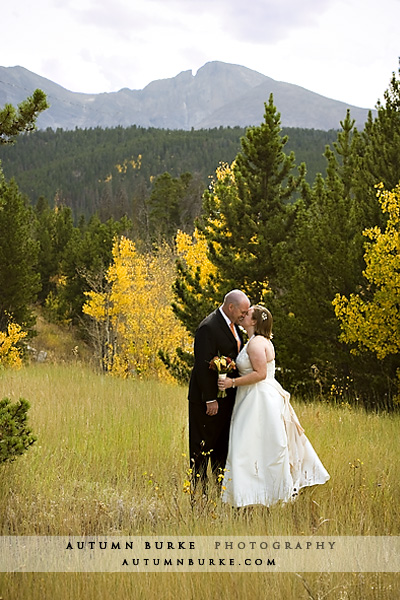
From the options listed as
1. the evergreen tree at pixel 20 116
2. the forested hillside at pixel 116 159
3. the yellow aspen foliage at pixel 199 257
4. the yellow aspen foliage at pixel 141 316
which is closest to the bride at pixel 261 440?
the evergreen tree at pixel 20 116

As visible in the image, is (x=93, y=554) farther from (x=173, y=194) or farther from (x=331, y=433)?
(x=173, y=194)

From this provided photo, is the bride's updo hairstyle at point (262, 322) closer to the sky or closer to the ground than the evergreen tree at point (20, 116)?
closer to the ground

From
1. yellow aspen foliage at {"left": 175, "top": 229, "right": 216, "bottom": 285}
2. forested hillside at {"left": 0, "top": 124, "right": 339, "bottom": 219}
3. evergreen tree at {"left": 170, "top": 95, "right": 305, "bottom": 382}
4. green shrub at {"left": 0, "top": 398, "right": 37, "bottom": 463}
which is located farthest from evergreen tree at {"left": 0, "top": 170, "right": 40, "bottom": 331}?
forested hillside at {"left": 0, "top": 124, "right": 339, "bottom": 219}

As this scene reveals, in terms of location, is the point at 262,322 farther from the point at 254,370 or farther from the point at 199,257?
the point at 199,257

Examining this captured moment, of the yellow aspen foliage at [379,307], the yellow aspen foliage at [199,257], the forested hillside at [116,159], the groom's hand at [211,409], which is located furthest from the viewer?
the forested hillside at [116,159]

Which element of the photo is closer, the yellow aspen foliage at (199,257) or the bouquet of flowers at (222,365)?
the bouquet of flowers at (222,365)

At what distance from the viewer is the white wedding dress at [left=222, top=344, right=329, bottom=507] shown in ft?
16.3

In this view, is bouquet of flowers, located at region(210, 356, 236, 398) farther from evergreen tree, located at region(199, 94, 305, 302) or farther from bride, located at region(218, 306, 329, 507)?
evergreen tree, located at region(199, 94, 305, 302)

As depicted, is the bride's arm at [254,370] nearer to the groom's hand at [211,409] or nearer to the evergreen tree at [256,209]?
the groom's hand at [211,409]

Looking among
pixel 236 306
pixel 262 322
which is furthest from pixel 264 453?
pixel 236 306

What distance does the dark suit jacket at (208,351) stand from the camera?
5160mm

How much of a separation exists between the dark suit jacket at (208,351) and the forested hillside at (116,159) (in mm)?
95912

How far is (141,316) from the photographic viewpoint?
1817 centimetres

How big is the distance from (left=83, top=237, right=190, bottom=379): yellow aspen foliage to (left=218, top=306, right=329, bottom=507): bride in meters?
11.7
